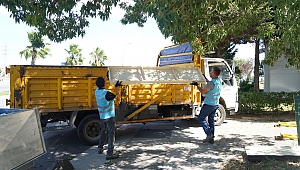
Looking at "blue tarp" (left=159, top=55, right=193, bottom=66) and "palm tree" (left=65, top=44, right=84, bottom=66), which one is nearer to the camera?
"blue tarp" (left=159, top=55, right=193, bottom=66)

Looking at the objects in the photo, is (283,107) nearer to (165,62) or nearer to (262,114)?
(262,114)

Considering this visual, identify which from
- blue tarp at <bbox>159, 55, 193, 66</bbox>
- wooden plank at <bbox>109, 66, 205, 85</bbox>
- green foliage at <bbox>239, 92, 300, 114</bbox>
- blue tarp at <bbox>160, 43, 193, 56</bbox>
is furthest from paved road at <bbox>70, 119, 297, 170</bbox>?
blue tarp at <bbox>160, 43, 193, 56</bbox>

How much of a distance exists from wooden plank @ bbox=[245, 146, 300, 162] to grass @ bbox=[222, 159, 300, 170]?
8 cm

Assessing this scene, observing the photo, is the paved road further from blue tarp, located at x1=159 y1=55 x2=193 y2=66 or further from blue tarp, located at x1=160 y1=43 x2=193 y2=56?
blue tarp, located at x1=160 y1=43 x2=193 y2=56

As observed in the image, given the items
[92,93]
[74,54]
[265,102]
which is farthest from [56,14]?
[74,54]

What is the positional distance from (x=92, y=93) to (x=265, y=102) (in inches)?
299

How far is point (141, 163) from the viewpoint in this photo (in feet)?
18.4

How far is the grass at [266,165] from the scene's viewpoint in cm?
476

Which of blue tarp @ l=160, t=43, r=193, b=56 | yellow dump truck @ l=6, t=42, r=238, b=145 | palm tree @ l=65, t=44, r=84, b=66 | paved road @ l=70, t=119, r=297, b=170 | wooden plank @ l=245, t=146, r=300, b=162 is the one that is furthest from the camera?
palm tree @ l=65, t=44, r=84, b=66

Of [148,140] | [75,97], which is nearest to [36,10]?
[75,97]

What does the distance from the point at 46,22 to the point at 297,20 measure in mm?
5261

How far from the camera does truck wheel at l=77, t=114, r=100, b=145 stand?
721 centimetres

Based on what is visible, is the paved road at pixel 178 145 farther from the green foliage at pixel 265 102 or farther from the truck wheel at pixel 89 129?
the green foliage at pixel 265 102

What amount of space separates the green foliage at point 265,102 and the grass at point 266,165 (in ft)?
22.4
